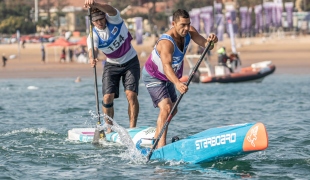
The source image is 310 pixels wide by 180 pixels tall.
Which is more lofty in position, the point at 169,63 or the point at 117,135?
the point at 169,63

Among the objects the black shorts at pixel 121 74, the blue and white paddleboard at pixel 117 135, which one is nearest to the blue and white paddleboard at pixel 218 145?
the blue and white paddleboard at pixel 117 135

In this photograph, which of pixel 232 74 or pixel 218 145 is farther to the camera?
pixel 232 74

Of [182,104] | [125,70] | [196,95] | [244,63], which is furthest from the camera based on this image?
[244,63]

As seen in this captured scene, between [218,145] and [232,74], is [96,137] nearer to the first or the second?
[218,145]

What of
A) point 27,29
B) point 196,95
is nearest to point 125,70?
point 196,95

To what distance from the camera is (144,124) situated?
14523mm

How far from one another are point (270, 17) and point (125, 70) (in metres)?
58.1

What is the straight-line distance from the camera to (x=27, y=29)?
94.4 m

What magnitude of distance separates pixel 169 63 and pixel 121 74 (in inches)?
100

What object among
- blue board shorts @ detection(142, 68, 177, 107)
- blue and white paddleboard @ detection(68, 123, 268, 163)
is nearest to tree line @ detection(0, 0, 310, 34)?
blue board shorts @ detection(142, 68, 177, 107)

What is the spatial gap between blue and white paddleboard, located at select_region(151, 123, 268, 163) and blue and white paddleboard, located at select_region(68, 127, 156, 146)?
3.04 feet

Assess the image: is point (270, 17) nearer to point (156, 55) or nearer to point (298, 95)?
point (298, 95)

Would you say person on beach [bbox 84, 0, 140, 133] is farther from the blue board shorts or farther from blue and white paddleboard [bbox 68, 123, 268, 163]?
blue and white paddleboard [bbox 68, 123, 268, 163]

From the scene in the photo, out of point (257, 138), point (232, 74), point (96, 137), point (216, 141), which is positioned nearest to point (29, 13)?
point (232, 74)
